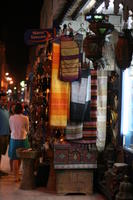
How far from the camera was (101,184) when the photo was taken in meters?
9.22

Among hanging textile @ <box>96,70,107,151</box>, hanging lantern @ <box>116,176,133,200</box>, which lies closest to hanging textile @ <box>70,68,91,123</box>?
hanging textile @ <box>96,70,107,151</box>

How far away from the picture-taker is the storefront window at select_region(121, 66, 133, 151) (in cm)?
887

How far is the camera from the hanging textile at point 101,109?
9852 mm

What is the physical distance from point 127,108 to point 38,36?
3036 mm

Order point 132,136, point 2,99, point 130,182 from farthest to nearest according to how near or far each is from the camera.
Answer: point 2,99
point 132,136
point 130,182

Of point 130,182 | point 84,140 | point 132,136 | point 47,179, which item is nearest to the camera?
point 130,182

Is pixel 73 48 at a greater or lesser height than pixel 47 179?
greater

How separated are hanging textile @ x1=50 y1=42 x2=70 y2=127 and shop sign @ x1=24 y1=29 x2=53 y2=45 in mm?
1414

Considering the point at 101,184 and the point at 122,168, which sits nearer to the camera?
the point at 122,168

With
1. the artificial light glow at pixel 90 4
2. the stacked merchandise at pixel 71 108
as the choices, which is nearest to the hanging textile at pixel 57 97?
the stacked merchandise at pixel 71 108

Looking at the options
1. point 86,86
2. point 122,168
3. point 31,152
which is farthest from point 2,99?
point 122,168

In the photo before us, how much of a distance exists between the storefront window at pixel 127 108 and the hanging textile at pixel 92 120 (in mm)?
662

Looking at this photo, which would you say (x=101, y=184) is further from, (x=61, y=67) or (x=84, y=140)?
(x=61, y=67)

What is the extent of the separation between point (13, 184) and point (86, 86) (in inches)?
118
